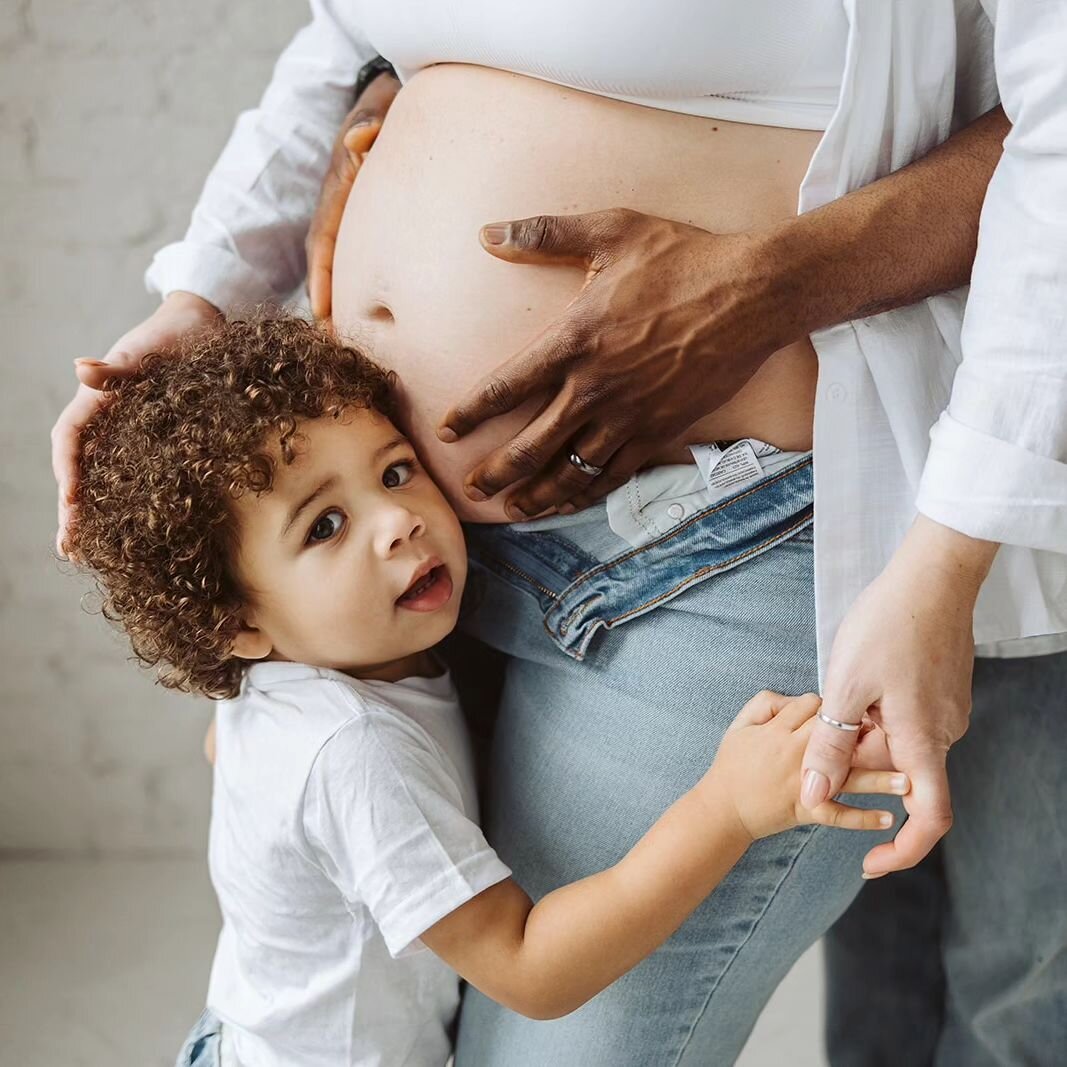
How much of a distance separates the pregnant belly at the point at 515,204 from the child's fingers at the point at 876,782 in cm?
25

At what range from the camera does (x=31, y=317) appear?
1.57 meters

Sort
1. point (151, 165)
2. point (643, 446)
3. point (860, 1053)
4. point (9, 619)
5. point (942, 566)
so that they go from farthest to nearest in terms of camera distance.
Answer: point (9, 619) → point (151, 165) → point (860, 1053) → point (643, 446) → point (942, 566)

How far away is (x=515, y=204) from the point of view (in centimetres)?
88

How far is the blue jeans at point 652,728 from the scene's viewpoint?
0.88m

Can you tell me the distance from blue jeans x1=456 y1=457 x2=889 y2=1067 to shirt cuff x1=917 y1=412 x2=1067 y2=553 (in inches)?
6.1

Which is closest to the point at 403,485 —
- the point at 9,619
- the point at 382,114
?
the point at 382,114

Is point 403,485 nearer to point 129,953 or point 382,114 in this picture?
point 382,114

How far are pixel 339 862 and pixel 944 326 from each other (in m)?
0.57

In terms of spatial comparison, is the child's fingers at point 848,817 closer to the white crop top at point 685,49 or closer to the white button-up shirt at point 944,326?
the white button-up shirt at point 944,326

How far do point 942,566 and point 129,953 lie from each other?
1.46 meters

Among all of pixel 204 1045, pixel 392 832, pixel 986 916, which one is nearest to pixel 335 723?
pixel 392 832

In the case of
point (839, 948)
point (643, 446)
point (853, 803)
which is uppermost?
point (643, 446)

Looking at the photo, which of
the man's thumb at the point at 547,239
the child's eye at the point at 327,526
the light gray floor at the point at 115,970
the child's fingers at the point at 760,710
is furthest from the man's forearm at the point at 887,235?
the light gray floor at the point at 115,970

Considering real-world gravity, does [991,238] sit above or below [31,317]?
above
